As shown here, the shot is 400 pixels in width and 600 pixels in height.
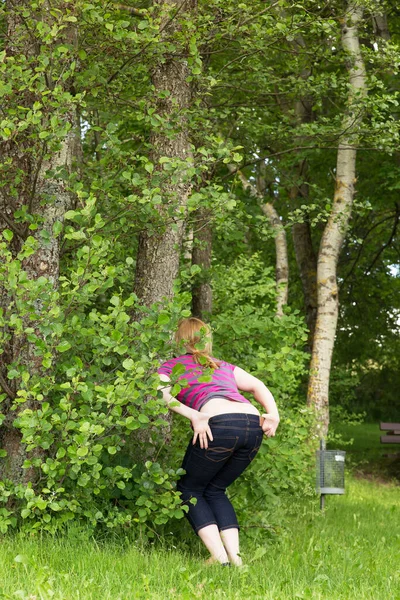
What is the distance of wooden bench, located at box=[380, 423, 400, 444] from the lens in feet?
51.6

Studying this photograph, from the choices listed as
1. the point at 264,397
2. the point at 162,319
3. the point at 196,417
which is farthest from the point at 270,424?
the point at 162,319

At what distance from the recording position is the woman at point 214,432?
211 inches

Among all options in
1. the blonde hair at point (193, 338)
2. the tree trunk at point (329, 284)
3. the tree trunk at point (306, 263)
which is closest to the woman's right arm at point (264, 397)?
the blonde hair at point (193, 338)

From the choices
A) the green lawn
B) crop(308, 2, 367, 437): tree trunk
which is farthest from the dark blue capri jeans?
the green lawn

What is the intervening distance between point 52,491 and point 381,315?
61.7ft

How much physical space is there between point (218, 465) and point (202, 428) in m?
0.36

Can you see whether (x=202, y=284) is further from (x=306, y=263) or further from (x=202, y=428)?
(x=306, y=263)

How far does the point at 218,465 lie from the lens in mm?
5492

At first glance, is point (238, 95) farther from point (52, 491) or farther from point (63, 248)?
point (52, 491)

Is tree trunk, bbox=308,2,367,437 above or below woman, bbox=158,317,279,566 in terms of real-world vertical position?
above

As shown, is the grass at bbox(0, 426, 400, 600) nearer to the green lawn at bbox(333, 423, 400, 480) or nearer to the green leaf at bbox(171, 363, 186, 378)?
the green leaf at bbox(171, 363, 186, 378)

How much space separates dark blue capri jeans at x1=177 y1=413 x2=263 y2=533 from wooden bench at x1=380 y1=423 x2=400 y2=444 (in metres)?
10.6

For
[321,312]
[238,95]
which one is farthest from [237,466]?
[238,95]

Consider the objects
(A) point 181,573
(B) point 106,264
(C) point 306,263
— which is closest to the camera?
(A) point 181,573
